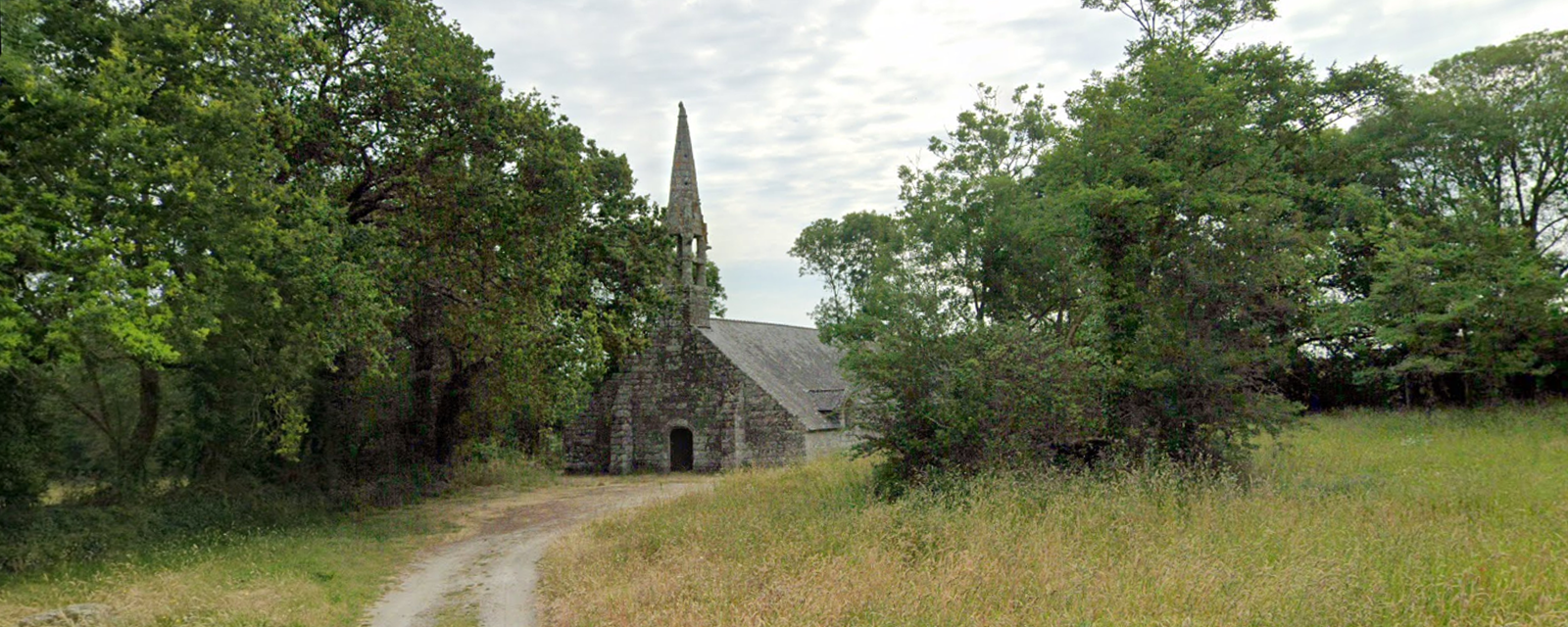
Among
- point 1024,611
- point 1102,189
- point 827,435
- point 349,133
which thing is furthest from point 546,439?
point 1024,611

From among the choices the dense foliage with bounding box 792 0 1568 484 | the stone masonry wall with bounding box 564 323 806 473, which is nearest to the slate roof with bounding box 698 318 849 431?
the stone masonry wall with bounding box 564 323 806 473

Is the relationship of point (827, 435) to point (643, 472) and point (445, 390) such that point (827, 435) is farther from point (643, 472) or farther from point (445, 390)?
point (445, 390)

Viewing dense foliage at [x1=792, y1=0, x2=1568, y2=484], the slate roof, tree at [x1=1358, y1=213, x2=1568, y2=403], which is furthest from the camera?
the slate roof

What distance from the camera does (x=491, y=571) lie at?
12.9 meters

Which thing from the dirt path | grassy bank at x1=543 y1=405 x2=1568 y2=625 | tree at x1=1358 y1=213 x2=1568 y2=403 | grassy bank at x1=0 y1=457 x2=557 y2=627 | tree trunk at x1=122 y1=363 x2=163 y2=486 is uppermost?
tree at x1=1358 y1=213 x2=1568 y2=403

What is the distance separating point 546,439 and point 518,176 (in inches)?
820

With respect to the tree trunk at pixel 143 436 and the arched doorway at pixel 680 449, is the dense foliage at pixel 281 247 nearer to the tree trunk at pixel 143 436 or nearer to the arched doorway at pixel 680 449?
the tree trunk at pixel 143 436

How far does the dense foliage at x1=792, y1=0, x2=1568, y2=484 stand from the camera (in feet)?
45.6

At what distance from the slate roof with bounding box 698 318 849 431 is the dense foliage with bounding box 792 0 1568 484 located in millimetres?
5918

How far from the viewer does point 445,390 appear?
71.5 ft

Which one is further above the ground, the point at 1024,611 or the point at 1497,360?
the point at 1497,360

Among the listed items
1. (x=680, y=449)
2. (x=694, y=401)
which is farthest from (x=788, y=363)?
(x=680, y=449)

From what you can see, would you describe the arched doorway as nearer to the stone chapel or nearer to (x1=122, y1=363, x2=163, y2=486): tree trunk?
the stone chapel

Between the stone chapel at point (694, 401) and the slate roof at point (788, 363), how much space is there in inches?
3.2
